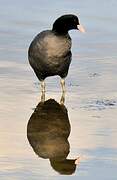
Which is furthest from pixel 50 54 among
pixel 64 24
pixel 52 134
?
pixel 52 134

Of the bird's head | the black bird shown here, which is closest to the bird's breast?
the black bird

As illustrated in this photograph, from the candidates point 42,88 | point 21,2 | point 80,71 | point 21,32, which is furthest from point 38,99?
point 21,2

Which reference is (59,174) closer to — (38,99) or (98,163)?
(98,163)

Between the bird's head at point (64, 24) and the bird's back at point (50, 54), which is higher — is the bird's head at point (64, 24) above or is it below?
above

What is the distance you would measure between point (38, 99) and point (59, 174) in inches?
173

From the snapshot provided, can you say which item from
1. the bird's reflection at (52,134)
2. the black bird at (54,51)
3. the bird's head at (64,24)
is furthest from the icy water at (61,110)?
the bird's head at (64,24)

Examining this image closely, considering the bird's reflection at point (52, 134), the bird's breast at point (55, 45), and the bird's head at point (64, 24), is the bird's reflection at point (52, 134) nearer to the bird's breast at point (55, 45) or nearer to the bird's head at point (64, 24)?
the bird's breast at point (55, 45)

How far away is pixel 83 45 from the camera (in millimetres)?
19422

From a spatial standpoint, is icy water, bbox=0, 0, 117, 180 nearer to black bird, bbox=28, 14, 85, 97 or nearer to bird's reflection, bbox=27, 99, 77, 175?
bird's reflection, bbox=27, 99, 77, 175

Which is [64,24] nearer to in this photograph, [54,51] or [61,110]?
[54,51]

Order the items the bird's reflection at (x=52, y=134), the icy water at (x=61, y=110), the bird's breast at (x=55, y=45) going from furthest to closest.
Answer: the bird's breast at (x=55, y=45), the bird's reflection at (x=52, y=134), the icy water at (x=61, y=110)

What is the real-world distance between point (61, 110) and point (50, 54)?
145 cm

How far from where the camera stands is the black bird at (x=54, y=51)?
1530cm

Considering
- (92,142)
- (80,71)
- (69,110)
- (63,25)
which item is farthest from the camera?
(80,71)
